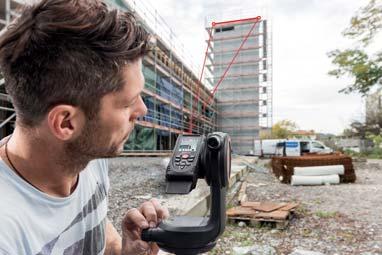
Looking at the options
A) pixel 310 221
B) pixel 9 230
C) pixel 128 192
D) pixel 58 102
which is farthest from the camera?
pixel 128 192

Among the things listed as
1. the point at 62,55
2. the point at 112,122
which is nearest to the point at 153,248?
the point at 112,122

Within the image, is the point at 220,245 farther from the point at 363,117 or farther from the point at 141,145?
the point at 363,117

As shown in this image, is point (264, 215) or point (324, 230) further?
point (264, 215)

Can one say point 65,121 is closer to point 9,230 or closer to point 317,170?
point 9,230

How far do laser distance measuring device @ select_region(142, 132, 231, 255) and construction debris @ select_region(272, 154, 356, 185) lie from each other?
8.09m

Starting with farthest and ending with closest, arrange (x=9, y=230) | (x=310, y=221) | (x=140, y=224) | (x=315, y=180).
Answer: (x=315, y=180) → (x=310, y=221) → (x=140, y=224) → (x=9, y=230)

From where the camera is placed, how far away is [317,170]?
909cm

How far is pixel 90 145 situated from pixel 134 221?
11.0 inches

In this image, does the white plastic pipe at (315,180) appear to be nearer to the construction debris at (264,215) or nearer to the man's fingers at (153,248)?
the construction debris at (264,215)

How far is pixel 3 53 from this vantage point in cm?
87

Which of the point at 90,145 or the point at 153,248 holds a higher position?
the point at 90,145

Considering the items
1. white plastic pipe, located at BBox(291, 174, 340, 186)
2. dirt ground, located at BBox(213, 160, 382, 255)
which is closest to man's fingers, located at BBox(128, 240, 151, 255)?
dirt ground, located at BBox(213, 160, 382, 255)

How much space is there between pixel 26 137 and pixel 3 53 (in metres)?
0.22

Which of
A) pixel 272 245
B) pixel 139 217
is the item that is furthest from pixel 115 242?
pixel 272 245
